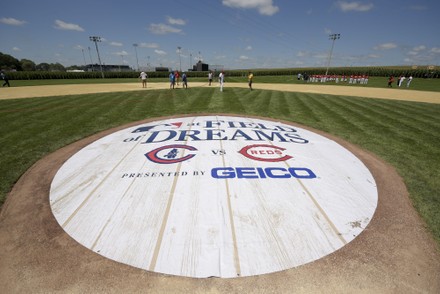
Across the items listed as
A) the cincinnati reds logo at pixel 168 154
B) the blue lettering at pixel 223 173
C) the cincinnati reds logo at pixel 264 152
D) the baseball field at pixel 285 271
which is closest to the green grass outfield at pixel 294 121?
the baseball field at pixel 285 271

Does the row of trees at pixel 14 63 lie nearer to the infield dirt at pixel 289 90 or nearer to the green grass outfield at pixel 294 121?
the infield dirt at pixel 289 90

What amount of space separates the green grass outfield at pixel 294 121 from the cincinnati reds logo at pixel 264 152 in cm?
343

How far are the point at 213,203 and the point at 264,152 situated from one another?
10.3 feet

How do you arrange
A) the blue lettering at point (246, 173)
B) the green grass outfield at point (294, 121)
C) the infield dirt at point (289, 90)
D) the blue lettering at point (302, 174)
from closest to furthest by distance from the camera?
the blue lettering at point (246, 173) → the blue lettering at point (302, 174) → the green grass outfield at point (294, 121) → the infield dirt at point (289, 90)

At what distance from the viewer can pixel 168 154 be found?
273 inches

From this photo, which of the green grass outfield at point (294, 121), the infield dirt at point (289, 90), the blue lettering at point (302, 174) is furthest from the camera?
the infield dirt at point (289, 90)

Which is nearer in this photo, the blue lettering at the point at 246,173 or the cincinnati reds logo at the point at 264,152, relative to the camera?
the blue lettering at the point at 246,173

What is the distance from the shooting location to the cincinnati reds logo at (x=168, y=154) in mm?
Result: 6550

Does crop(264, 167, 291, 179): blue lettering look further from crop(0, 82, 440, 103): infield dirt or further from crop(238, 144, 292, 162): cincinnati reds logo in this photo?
crop(0, 82, 440, 103): infield dirt

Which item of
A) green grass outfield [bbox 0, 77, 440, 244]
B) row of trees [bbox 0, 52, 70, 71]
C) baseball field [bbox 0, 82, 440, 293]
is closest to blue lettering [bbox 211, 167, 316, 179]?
baseball field [bbox 0, 82, 440, 293]

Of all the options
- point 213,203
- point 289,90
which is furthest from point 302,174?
point 289,90

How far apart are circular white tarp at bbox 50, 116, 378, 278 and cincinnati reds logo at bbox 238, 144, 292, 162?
34 millimetres

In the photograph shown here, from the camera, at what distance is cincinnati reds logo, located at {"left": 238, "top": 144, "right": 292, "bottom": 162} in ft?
22.0

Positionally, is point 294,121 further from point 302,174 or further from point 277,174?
point 277,174
